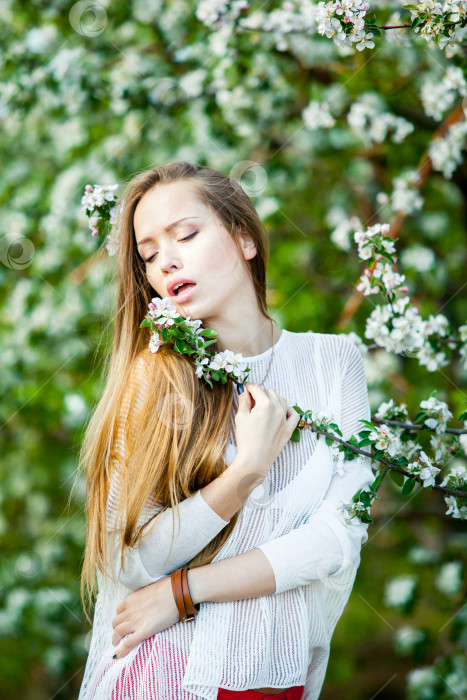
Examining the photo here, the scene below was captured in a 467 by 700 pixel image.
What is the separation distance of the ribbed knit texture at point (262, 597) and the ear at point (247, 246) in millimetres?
347

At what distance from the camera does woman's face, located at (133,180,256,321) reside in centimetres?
145

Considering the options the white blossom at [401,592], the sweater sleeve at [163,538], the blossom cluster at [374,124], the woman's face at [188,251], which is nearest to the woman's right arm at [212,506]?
the sweater sleeve at [163,538]

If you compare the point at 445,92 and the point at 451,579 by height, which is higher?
the point at 445,92

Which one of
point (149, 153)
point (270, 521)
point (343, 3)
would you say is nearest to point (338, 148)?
point (149, 153)

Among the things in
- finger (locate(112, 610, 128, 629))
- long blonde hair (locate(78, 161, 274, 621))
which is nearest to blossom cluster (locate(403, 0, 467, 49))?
long blonde hair (locate(78, 161, 274, 621))

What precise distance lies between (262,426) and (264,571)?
264 mm

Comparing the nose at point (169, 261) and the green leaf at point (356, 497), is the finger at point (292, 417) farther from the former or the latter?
the nose at point (169, 261)

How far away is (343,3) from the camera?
138cm

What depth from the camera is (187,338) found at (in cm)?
132

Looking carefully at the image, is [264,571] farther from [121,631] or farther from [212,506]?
[121,631]

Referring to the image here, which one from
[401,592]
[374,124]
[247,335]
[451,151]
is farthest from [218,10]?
[401,592]

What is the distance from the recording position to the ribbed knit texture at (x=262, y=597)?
1314 mm

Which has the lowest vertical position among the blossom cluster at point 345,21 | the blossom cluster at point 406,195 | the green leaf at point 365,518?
the blossom cluster at point 406,195

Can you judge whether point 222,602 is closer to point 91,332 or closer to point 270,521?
point 270,521
